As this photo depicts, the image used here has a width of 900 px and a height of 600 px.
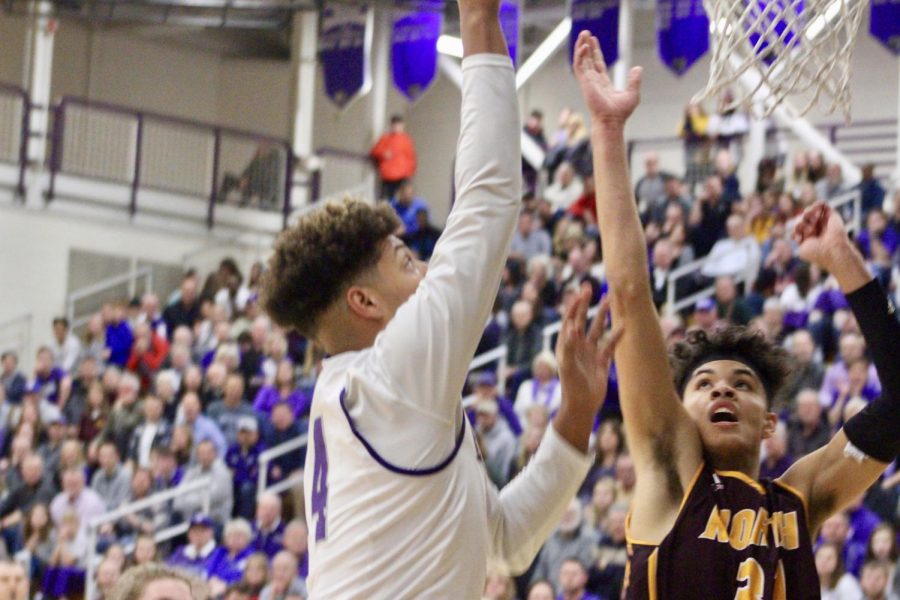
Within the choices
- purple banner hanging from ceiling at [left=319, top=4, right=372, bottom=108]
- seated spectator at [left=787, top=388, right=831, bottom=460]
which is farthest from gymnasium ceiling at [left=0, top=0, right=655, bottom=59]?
seated spectator at [left=787, top=388, right=831, bottom=460]

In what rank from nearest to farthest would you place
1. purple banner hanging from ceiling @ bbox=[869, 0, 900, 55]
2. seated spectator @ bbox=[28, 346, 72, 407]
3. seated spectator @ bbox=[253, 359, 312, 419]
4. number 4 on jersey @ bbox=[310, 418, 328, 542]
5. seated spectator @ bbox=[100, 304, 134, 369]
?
1. number 4 on jersey @ bbox=[310, 418, 328, 542]
2. seated spectator @ bbox=[253, 359, 312, 419]
3. purple banner hanging from ceiling @ bbox=[869, 0, 900, 55]
4. seated spectator @ bbox=[28, 346, 72, 407]
5. seated spectator @ bbox=[100, 304, 134, 369]

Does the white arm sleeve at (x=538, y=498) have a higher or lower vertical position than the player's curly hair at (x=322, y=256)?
lower

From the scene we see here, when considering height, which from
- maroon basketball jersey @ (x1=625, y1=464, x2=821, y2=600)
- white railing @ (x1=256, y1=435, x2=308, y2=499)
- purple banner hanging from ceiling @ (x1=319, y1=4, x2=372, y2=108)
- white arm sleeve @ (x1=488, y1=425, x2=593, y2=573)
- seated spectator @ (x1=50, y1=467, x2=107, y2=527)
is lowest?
seated spectator @ (x1=50, y1=467, x2=107, y2=527)

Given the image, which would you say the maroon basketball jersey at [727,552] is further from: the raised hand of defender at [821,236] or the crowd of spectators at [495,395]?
the crowd of spectators at [495,395]

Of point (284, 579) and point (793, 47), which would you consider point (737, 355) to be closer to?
point (793, 47)

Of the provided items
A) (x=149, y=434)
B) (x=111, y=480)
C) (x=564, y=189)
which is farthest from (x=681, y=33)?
(x=111, y=480)

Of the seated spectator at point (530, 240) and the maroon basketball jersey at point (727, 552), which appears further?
the seated spectator at point (530, 240)

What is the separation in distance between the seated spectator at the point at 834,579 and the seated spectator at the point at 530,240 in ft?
20.0

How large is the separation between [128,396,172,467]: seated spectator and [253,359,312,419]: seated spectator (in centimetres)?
77

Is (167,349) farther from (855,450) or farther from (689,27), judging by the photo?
(855,450)

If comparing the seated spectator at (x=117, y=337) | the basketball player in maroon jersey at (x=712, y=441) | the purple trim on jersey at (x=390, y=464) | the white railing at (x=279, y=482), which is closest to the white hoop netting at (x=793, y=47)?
the basketball player in maroon jersey at (x=712, y=441)

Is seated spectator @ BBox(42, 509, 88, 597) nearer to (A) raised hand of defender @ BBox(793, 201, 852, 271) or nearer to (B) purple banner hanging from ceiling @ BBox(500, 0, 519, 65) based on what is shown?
(B) purple banner hanging from ceiling @ BBox(500, 0, 519, 65)

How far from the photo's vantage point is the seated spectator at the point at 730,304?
11426mm

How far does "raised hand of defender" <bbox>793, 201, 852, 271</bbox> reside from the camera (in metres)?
3.85
